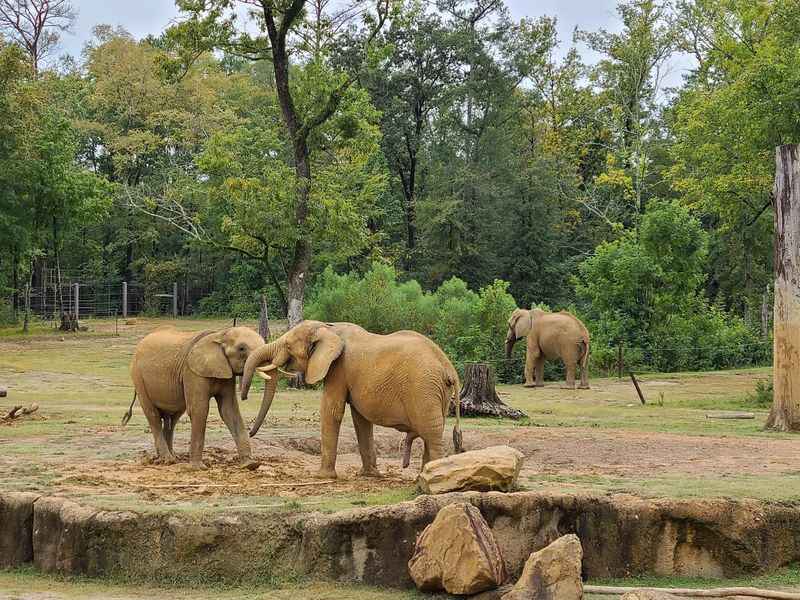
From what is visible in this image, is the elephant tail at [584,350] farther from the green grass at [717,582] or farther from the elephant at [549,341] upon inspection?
the green grass at [717,582]

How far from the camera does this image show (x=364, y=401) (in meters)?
11.0

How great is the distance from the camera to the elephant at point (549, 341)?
24.3 m

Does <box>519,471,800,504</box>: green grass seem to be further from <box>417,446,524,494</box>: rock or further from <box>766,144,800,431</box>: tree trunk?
<box>766,144,800,431</box>: tree trunk

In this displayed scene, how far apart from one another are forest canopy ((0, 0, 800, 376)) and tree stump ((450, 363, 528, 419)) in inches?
277

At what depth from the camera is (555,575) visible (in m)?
7.82

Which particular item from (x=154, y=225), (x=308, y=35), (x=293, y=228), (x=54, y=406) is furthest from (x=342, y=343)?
(x=154, y=225)

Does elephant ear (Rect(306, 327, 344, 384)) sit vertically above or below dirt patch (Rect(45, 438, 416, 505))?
above

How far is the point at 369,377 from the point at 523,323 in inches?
585

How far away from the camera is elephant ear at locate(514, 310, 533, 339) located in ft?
83.1

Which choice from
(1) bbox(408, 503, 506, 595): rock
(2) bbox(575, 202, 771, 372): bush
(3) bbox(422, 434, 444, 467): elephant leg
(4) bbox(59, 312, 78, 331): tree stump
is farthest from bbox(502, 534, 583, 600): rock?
(4) bbox(59, 312, 78, 331): tree stump

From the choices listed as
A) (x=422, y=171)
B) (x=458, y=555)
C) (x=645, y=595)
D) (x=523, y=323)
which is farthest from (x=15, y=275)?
(x=645, y=595)

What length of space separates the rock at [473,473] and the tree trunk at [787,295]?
7825mm

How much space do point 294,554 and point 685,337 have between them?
21.8m

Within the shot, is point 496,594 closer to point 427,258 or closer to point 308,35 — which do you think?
point 308,35
